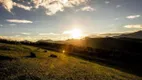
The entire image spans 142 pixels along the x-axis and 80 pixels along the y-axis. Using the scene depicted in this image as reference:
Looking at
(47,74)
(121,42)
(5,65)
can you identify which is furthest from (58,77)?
(121,42)

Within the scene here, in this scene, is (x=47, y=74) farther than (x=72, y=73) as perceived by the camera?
No

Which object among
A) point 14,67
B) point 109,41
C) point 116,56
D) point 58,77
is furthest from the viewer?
point 109,41

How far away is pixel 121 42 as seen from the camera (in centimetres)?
12825

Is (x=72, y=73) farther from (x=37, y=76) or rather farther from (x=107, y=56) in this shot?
(x=107, y=56)

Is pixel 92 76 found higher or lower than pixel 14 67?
lower

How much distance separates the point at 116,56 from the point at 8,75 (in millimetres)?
58795

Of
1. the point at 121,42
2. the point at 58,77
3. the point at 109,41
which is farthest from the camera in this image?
the point at 109,41

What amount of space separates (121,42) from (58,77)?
103 meters

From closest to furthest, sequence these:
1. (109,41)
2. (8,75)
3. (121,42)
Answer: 1. (8,75)
2. (121,42)
3. (109,41)

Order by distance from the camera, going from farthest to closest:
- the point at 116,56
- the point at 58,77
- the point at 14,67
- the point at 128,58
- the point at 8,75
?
the point at 116,56, the point at 128,58, the point at 14,67, the point at 58,77, the point at 8,75

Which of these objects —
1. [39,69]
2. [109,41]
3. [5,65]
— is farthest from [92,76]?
[109,41]

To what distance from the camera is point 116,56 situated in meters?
80.1

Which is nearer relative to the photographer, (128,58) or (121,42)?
(128,58)

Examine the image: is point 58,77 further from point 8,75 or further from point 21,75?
point 8,75
